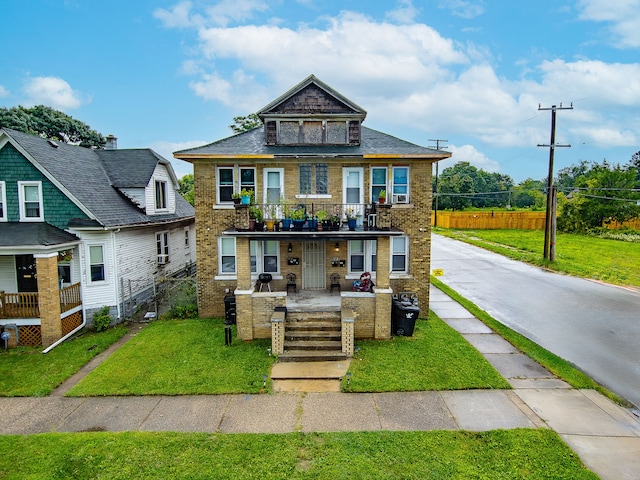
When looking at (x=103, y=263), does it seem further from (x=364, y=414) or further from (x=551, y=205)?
(x=551, y=205)

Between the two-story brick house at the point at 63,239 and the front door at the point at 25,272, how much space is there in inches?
1.1

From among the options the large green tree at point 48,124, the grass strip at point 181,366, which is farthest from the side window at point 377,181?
the large green tree at point 48,124

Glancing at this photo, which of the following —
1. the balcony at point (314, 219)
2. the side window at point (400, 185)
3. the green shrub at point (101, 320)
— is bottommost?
the green shrub at point (101, 320)

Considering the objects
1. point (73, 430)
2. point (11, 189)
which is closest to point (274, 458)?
point (73, 430)

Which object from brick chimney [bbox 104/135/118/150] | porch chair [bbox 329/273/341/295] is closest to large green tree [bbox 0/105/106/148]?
brick chimney [bbox 104/135/118/150]

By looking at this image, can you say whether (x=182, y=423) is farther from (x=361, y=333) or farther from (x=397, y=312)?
(x=397, y=312)

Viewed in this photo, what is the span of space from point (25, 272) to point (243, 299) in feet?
28.8

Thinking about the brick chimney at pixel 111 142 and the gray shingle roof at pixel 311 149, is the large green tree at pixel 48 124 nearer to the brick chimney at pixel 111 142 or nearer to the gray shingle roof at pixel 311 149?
the brick chimney at pixel 111 142

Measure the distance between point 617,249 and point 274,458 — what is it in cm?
3659

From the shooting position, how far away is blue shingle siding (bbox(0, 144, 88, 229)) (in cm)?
1243

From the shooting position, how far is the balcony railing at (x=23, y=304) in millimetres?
11789

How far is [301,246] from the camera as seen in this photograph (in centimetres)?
1354

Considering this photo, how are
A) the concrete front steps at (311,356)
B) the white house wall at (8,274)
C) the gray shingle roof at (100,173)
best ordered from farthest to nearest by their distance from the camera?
the white house wall at (8,274)
the gray shingle roof at (100,173)
the concrete front steps at (311,356)

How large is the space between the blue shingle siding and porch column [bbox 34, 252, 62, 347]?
1.63m
